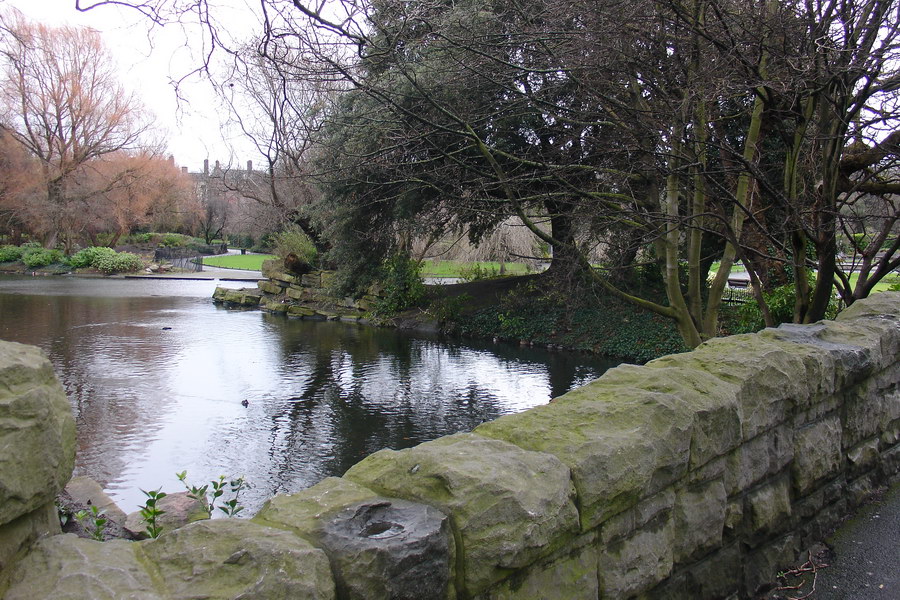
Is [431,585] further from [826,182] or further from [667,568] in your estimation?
[826,182]

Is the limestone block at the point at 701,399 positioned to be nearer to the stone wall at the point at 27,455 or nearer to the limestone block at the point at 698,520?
the limestone block at the point at 698,520

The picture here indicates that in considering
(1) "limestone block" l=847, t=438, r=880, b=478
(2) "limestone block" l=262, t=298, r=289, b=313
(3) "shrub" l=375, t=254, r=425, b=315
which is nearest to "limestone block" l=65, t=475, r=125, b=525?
(1) "limestone block" l=847, t=438, r=880, b=478

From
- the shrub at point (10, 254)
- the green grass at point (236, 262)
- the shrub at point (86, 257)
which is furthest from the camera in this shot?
the green grass at point (236, 262)

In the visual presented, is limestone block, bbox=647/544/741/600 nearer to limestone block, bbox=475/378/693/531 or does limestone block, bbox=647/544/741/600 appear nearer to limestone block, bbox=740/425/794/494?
limestone block, bbox=740/425/794/494

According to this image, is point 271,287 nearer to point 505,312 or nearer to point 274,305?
point 274,305

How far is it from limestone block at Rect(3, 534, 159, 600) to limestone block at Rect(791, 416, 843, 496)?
2879 millimetres

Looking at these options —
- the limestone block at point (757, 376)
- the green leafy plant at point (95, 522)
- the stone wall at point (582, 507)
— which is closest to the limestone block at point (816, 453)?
the stone wall at point (582, 507)

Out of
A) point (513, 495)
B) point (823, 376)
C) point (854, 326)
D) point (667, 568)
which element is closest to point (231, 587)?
point (513, 495)

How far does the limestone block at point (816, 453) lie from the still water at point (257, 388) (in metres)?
4.64

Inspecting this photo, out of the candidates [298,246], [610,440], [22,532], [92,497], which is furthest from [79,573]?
[298,246]

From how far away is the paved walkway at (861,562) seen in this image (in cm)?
298

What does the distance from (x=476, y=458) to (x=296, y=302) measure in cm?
2152

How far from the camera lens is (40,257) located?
37.0 m

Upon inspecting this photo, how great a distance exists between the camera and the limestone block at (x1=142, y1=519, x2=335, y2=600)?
1.56m
